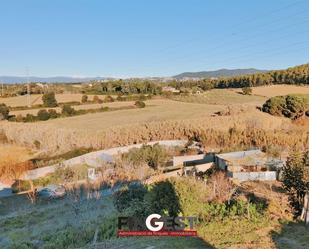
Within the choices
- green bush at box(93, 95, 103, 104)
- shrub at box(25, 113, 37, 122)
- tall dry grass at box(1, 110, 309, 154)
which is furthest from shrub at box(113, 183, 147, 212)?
green bush at box(93, 95, 103, 104)

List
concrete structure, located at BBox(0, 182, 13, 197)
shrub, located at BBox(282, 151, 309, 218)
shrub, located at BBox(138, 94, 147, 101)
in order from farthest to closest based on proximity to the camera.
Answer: shrub, located at BBox(138, 94, 147, 101) → concrete structure, located at BBox(0, 182, 13, 197) → shrub, located at BBox(282, 151, 309, 218)

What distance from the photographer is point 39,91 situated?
75375mm

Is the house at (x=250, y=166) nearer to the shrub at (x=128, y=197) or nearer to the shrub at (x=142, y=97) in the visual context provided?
the shrub at (x=128, y=197)

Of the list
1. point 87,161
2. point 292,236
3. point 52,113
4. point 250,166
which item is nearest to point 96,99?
point 52,113

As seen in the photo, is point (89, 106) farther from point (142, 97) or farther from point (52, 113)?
point (142, 97)

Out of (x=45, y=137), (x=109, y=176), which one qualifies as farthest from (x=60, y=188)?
(x=45, y=137)

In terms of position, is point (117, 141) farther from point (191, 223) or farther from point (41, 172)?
point (191, 223)

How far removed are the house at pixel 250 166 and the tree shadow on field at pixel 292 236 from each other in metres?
7.09

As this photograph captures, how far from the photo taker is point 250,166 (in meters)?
19.1

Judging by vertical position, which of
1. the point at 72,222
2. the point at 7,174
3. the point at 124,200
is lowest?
the point at 7,174

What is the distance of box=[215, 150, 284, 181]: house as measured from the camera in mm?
17181

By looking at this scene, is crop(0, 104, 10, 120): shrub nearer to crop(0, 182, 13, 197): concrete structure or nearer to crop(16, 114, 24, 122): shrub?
crop(16, 114, 24, 122): shrub

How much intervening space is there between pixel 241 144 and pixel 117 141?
36.3ft

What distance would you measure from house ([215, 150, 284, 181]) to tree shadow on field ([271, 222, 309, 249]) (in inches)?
279
